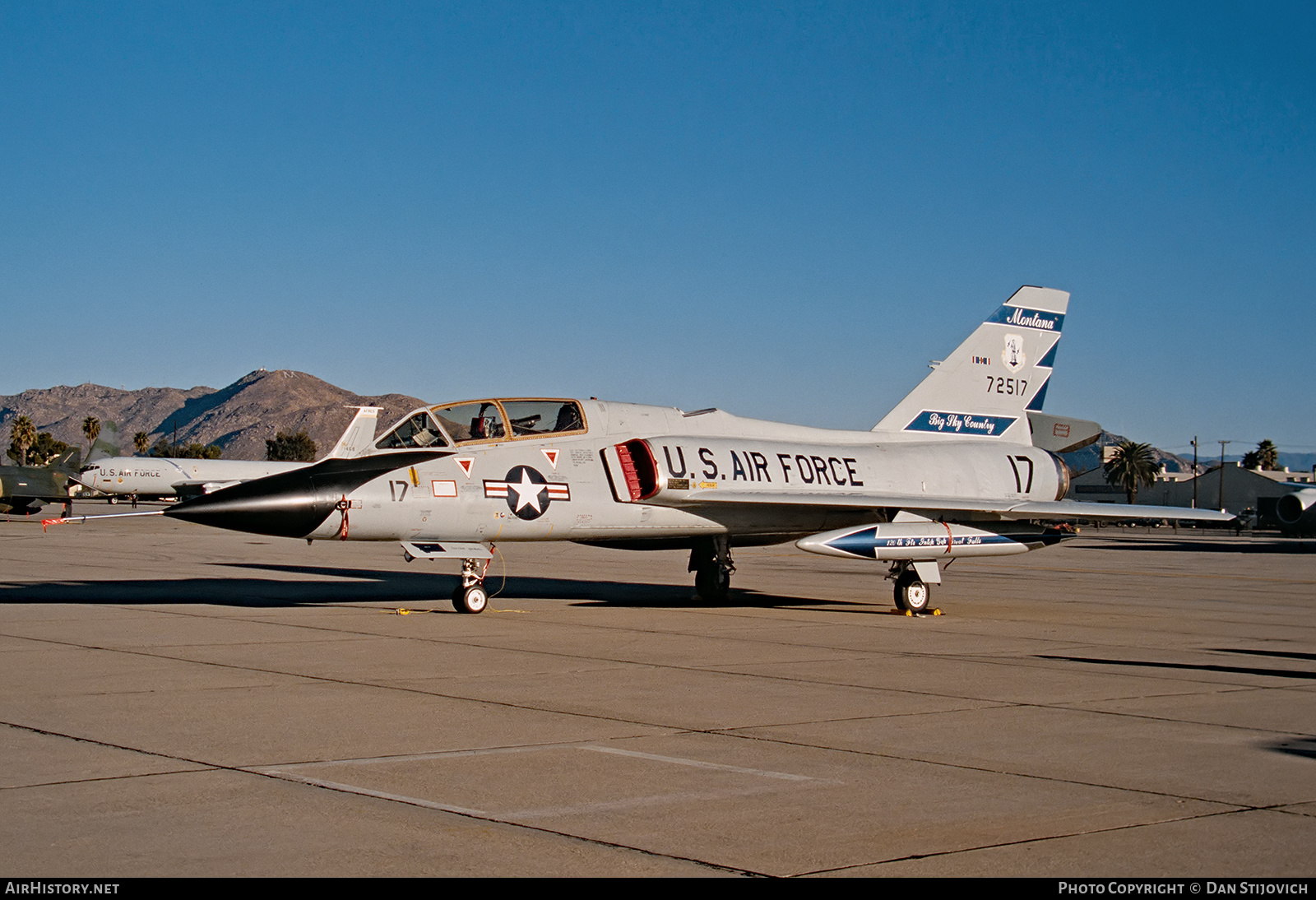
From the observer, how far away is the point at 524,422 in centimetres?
1550

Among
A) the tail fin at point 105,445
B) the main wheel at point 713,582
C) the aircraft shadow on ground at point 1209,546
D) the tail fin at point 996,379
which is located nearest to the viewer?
the main wheel at point 713,582

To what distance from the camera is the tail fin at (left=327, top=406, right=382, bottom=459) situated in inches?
563

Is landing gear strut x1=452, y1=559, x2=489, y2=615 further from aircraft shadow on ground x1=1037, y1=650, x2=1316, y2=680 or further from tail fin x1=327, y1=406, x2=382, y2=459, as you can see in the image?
aircraft shadow on ground x1=1037, y1=650, x2=1316, y2=680

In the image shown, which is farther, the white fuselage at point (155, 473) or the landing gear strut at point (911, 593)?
the white fuselage at point (155, 473)

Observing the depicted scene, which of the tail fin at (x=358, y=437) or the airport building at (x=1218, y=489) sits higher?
the airport building at (x=1218, y=489)

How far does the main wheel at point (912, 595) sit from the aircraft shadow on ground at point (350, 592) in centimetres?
65

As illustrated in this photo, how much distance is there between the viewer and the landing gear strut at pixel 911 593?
660 inches

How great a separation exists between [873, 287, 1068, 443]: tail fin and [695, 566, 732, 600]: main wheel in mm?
3713

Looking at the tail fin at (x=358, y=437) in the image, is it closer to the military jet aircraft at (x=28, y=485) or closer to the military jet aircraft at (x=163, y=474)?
the military jet aircraft at (x=28, y=485)

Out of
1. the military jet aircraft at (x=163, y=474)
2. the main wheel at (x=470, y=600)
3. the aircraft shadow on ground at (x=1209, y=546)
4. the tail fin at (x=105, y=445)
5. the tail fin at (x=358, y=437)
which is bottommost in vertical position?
the main wheel at (x=470, y=600)

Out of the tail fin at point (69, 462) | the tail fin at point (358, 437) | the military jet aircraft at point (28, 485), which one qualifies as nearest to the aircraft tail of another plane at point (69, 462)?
the tail fin at point (69, 462)

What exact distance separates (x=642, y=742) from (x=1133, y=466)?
133190 mm
